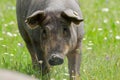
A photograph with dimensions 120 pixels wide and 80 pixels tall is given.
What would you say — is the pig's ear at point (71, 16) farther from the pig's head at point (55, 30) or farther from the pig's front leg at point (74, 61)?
the pig's front leg at point (74, 61)

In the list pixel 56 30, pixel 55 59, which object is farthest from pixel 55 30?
pixel 55 59

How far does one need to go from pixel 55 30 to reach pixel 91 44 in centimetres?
246

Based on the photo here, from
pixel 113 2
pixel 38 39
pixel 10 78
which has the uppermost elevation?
pixel 10 78

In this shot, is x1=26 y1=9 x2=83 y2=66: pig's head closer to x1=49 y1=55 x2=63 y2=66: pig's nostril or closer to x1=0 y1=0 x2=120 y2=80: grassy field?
x1=49 y1=55 x2=63 y2=66: pig's nostril

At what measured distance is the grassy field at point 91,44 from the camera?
6.98m

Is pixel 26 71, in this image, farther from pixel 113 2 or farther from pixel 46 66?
pixel 113 2

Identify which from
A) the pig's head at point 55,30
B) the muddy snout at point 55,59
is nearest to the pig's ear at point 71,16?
the pig's head at point 55,30

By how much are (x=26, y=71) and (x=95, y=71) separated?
2.78 ft

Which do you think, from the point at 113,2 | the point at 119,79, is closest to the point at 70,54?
the point at 119,79

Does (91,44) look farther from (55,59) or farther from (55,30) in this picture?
(55,59)

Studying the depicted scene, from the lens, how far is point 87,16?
35.3 ft

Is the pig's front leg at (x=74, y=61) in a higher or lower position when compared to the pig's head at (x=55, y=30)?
lower

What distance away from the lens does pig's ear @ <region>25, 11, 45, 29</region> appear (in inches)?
249

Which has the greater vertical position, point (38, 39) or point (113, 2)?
point (38, 39)
